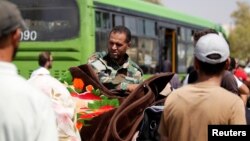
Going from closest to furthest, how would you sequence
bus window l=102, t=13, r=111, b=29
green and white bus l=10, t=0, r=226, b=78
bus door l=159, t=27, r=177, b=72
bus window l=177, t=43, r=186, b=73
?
1. green and white bus l=10, t=0, r=226, b=78
2. bus window l=102, t=13, r=111, b=29
3. bus door l=159, t=27, r=177, b=72
4. bus window l=177, t=43, r=186, b=73

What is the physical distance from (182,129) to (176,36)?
45.2 feet

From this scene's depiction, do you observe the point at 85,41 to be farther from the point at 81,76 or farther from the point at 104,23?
the point at 81,76

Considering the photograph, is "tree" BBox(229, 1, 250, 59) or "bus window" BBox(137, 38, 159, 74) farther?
"tree" BBox(229, 1, 250, 59)

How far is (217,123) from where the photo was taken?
11.1 ft

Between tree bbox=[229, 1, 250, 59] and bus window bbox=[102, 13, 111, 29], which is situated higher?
bus window bbox=[102, 13, 111, 29]

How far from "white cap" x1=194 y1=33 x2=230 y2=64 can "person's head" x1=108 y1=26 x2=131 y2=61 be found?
263 centimetres

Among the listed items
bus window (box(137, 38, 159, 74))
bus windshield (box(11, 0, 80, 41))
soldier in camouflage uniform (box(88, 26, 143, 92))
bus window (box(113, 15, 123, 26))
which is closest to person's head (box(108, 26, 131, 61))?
soldier in camouflage uniform (box(88, 26, 143, 92))

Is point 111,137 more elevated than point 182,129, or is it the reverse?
point 182,129

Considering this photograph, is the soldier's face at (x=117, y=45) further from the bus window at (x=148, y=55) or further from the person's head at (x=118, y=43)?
the bus window at (x=148, y=55)

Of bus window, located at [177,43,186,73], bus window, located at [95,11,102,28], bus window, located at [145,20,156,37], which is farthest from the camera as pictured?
bus window, located at [177,43,186,73]

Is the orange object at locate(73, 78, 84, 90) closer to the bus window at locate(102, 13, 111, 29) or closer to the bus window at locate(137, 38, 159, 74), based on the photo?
the bus window at locate(102, 13, 111, 29)

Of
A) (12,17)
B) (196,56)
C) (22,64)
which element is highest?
(12,17)

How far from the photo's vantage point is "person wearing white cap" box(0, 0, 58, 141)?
8.81ft

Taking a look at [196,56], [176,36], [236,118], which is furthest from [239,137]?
[176,36]
